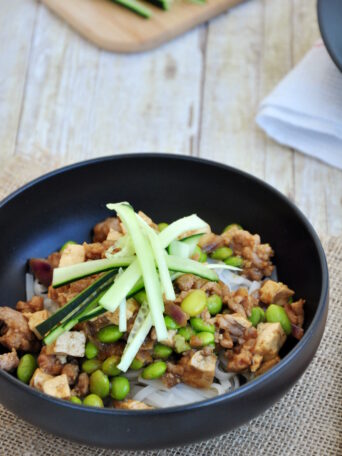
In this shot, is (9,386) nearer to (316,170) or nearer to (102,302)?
(102,302)

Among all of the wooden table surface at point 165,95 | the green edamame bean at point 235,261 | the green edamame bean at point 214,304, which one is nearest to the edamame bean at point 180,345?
the green edamame bean at point 214,304

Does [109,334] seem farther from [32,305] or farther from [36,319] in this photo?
[32,305]

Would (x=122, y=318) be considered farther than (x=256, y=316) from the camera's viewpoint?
No

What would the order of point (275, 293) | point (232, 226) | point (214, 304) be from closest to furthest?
point (214, 304), point (275, 293), point (232, 226)

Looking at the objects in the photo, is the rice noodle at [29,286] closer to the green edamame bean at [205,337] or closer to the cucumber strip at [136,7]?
the green edamame bean at [205,337]

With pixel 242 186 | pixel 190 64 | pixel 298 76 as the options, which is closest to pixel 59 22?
pixel 190 64

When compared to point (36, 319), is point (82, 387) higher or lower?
lower

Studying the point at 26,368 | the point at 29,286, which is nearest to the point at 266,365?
the point at 26,368
